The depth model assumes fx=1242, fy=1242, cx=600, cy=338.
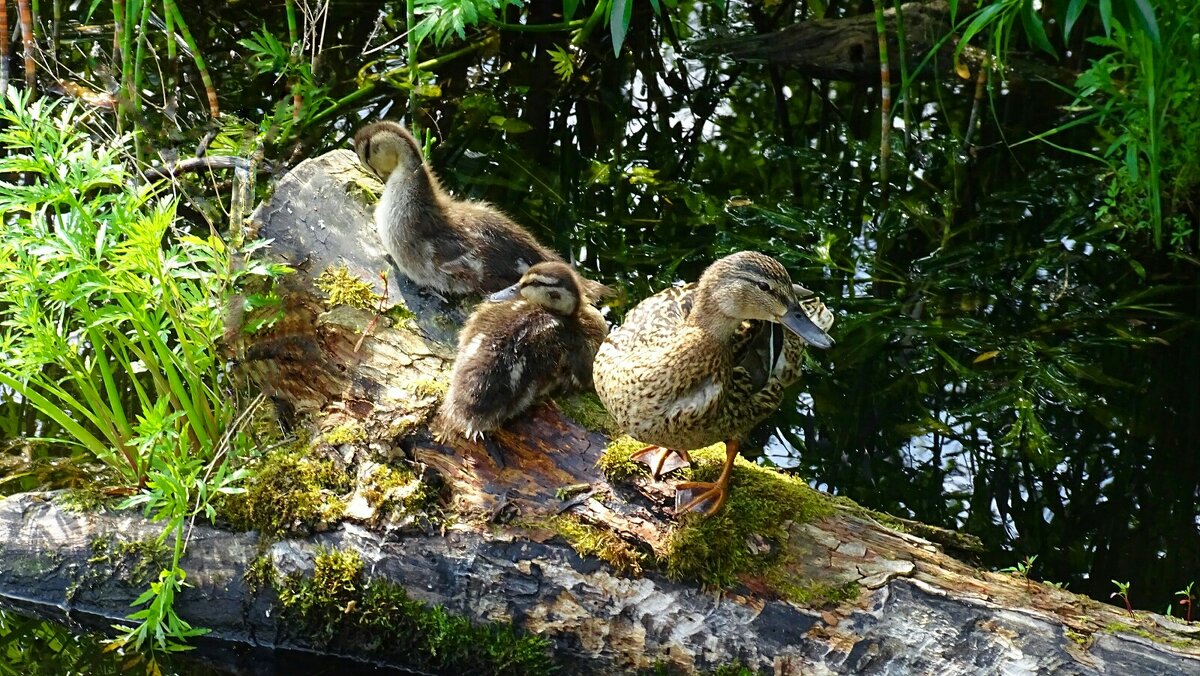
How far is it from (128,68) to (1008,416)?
421 cm

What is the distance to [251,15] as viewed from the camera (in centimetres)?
786

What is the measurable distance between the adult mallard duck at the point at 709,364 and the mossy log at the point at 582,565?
Result: 227 millimetres

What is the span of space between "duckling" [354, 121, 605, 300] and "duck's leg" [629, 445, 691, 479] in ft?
3.63

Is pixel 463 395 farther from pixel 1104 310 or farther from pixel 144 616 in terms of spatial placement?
pixel 1104 310

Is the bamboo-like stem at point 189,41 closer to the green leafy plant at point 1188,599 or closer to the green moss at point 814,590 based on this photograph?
the green moss at point 814,590

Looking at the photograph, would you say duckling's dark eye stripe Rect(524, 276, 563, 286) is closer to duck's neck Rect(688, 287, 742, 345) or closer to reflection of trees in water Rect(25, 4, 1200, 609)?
duck's neck Rect(688, 287, 742, 345)

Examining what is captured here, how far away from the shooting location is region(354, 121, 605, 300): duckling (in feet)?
15.4

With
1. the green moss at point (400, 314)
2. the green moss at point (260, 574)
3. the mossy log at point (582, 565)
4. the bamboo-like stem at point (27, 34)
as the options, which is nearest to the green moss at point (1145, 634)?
the mossy log at point (582, 565)

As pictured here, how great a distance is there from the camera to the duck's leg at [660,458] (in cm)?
392

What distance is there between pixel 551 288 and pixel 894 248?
2.66 m

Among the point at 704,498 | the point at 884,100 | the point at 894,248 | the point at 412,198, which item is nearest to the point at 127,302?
the point at 412,198

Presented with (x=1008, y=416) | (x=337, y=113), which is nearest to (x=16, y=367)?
(x=337, y=113)

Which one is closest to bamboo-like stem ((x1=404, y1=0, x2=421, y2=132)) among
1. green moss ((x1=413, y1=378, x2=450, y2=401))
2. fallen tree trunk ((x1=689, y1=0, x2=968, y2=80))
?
green moss ((x1=413, y1=378, x2=450, y2=401))

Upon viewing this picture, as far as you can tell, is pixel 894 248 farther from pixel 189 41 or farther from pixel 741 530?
pixel 189 41
